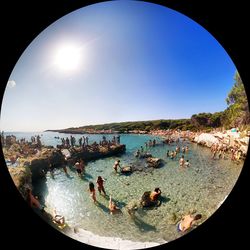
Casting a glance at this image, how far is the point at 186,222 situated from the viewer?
3.85 meters

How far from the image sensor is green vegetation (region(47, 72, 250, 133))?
3982 mm

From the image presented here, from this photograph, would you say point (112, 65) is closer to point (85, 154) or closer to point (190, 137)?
point (85, 154)

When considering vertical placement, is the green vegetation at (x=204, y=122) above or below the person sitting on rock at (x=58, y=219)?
above

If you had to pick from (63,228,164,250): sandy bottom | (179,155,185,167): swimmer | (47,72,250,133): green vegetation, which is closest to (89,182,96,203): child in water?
(63,228,164,250): sandy bottom

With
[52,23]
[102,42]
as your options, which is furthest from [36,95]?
[102,42]

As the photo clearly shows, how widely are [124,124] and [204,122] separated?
1.52 meters

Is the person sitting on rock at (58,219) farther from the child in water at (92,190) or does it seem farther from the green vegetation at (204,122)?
the green vegetation at (204,122)

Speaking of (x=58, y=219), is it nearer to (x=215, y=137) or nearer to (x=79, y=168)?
(x=79, y=168)

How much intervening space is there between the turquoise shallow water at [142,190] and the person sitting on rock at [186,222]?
0.27 feet

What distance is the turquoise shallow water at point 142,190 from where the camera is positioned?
390 centimetres

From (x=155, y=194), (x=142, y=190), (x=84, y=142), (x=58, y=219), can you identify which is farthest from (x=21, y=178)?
(x=155, y=194)

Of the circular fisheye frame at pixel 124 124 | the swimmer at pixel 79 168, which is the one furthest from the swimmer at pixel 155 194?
the swimmer at pixel 79 168

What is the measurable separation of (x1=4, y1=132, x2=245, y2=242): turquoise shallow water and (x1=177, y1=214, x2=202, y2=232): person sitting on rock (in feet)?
0.27

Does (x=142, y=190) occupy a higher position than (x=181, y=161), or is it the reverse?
(x=181, y=161)
